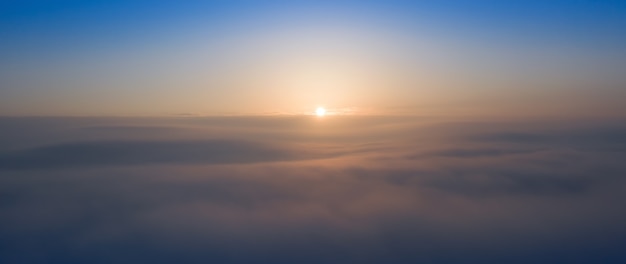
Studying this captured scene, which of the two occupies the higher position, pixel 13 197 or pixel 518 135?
pixel 518 135

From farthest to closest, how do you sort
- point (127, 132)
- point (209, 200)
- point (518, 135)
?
point (127, 132) < point (518, 135) < point (209, 200)

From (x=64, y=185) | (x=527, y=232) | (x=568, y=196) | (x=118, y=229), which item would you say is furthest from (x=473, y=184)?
(x=64, y=185)

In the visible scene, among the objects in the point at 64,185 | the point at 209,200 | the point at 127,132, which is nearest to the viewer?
the point at 209,200

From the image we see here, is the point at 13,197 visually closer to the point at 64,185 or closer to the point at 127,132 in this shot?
the point at 64,185

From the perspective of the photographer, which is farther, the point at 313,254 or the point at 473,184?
the point at 473,184

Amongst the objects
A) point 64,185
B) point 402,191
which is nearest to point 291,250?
point 402,191

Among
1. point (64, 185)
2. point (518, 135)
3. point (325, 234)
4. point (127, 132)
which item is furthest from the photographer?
point (127, 132)

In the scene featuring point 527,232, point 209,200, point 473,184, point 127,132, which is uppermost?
point 127,132

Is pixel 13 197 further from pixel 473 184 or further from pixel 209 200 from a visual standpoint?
pixel 473 184

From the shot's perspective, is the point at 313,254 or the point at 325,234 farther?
the point at 325,234
